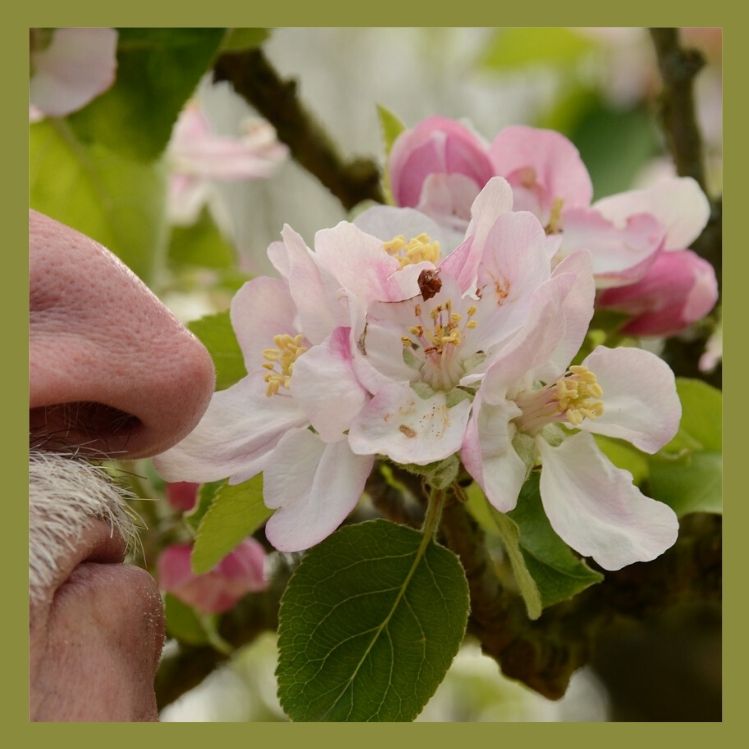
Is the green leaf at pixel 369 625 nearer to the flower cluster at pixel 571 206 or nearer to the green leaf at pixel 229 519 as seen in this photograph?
the green leaf at pixel 229 519

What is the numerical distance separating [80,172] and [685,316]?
1.21ft

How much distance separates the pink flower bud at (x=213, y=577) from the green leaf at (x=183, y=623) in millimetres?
23

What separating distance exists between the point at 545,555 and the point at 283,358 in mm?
117

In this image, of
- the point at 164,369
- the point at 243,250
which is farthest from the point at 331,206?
the point at 164,369

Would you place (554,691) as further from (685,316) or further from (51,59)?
(51,59)

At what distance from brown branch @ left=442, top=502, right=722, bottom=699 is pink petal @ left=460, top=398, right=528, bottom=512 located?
0.31 feet

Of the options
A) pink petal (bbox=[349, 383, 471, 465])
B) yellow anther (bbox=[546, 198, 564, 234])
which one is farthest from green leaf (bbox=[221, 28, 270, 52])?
pink petal (bbox=[349, 383, 471, 465])

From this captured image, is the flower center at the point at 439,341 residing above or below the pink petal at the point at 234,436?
above

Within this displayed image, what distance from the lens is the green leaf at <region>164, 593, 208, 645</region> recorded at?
74 cm

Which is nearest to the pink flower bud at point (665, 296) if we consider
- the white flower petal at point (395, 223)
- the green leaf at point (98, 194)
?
the white flower petal at point (395, 223)

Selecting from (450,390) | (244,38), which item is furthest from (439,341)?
(244,38)

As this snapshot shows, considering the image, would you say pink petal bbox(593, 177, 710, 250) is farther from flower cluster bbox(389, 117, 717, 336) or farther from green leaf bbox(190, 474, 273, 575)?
green leaf bbox(190, 474, 273, 575)

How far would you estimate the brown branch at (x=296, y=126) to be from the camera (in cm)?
79

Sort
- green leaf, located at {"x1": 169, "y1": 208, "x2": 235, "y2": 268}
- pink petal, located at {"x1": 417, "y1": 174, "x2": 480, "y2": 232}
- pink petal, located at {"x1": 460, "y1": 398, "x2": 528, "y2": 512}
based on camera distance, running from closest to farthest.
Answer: pink petal, located at {"x1": 460, "y1": 398, "x2": 528, "y2": 512} → pink petal, located at {"x1": 417, "y1": 174, "x2": 480, "y2": 232} → green leaf, located at {"x1": 169, "y1": 208, "x2": 235, "y2": 268}
